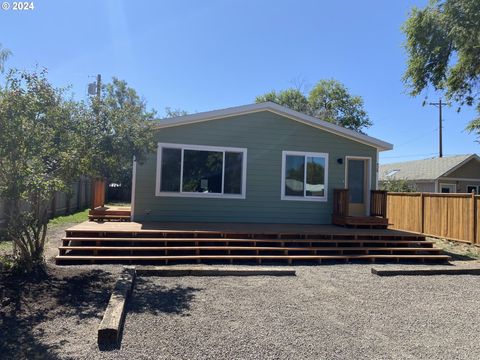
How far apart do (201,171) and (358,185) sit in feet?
15.8

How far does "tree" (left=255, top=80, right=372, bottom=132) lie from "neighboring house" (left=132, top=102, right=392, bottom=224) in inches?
801

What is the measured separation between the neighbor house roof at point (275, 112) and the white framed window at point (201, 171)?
0.67 meters

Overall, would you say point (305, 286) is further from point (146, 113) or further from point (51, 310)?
point (146, 113)

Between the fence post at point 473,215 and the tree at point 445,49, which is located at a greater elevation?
the tree at point 445,49

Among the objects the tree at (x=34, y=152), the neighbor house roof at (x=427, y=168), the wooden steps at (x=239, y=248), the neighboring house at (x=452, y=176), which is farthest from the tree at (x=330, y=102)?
the tree at (x=34, y=152)

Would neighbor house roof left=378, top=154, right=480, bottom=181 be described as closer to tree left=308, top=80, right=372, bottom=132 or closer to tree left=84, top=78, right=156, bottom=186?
tree left=308, top=80, right=372, bottom=132

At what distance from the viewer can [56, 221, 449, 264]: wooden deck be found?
24.2ft

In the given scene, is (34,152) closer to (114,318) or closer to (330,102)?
(114,318)

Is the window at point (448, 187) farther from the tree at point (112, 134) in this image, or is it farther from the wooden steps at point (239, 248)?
the tree at point (112, 134)

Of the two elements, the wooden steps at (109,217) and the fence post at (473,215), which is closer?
the wooden steps at (109,217)

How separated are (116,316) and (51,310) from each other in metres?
1.07

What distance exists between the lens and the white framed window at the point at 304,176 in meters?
10.9

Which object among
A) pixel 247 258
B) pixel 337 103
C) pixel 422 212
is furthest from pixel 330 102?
pixel 247 258

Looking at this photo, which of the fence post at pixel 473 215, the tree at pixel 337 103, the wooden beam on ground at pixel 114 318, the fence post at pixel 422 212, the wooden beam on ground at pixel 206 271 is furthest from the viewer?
the tree at pixel 337 103
